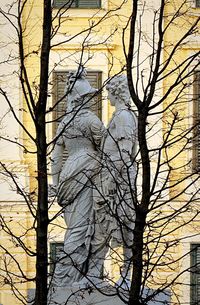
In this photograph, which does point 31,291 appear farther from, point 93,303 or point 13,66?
point 13,66

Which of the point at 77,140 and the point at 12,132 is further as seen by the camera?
the point at 12,132

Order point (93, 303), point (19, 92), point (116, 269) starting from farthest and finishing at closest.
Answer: point (19, 92) < point (116, 269) < point (93, 303)

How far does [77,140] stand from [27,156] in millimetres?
9766

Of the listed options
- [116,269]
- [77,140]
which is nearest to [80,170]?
[77,140]

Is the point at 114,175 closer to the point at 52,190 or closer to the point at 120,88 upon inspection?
the point at 52,190

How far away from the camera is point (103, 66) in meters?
26.7

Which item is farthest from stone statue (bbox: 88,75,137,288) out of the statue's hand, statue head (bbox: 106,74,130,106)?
the statue's hand

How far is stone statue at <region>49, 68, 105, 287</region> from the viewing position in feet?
55.1

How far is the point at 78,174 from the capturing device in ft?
55.4

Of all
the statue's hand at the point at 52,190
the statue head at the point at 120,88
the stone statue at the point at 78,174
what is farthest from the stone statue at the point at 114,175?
the statue's hand at the point at 52,190

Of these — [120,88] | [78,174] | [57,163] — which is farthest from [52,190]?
[120,88]

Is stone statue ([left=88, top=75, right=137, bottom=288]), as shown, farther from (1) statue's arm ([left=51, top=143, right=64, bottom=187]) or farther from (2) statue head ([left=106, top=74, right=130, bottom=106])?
(1) statue's arm ([left=51, top=143, right=64, bottom=187])

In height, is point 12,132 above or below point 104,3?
below

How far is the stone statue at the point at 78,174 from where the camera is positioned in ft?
55.1
